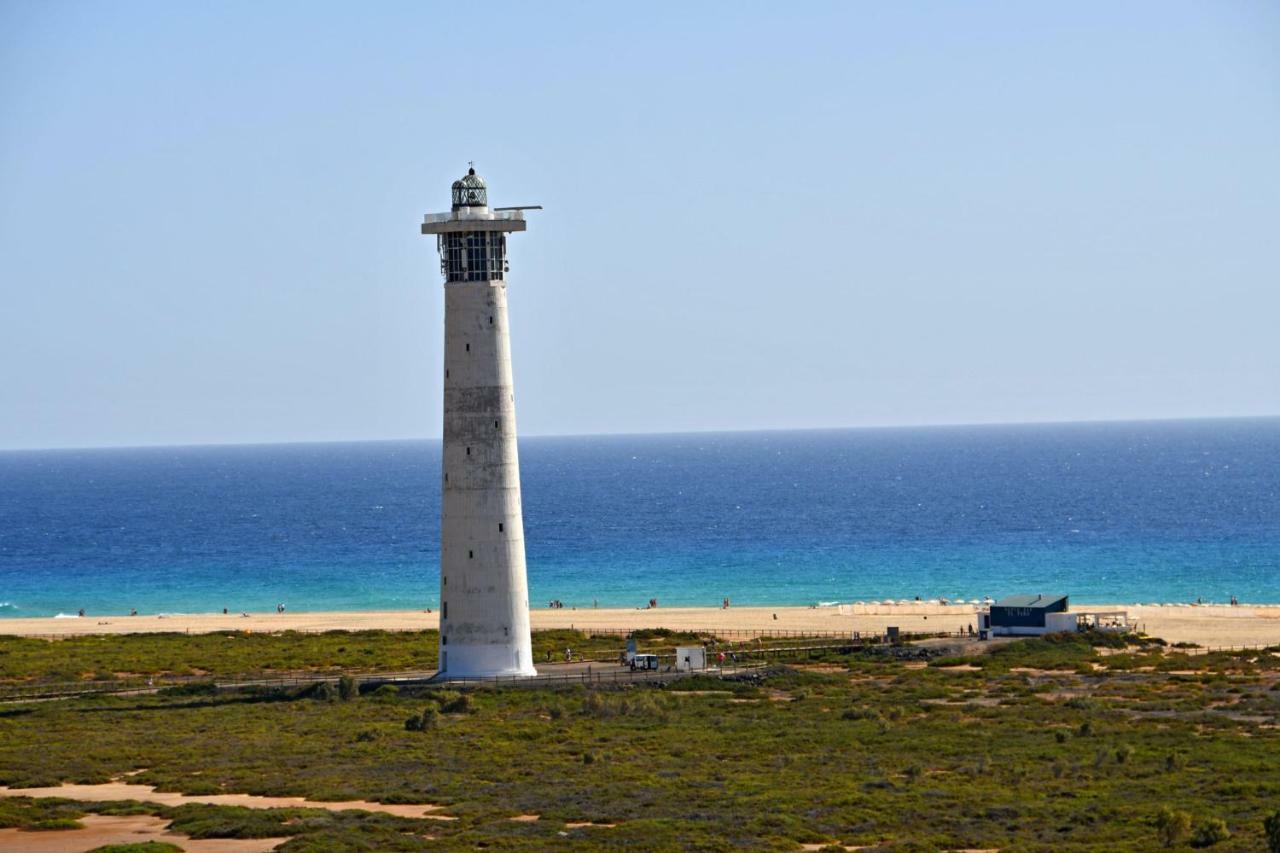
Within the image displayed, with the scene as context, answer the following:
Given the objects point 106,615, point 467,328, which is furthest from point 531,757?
point 106,615

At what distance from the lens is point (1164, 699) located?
54.2 metres

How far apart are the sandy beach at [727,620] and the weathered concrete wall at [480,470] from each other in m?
28.7

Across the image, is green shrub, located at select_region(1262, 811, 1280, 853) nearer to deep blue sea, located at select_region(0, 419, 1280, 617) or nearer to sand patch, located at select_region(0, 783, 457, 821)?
sand patch, located at select_region(0, 783, 457, 821)

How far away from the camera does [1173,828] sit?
36938 millimetres

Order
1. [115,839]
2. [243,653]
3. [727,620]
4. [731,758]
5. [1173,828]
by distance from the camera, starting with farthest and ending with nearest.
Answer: [727,620]
[243,653]
[731,758]
[115,839]
[1173,828]

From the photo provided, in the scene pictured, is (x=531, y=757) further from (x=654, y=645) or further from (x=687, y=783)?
(x=654, y=645)

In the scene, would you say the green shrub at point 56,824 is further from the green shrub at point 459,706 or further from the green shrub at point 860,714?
the green shrub at point 860,714

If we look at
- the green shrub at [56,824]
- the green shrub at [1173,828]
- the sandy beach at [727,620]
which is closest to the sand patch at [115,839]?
the green shrub at [56,824]

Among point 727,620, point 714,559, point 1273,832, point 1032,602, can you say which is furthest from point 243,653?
point 714,559

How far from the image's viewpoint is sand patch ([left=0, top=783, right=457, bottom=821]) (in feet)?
137

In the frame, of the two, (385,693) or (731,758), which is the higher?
(385,693)

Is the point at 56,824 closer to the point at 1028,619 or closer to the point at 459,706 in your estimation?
the point at 459,706

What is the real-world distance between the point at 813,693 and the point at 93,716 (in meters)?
21.5

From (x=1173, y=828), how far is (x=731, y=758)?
1258 cm
